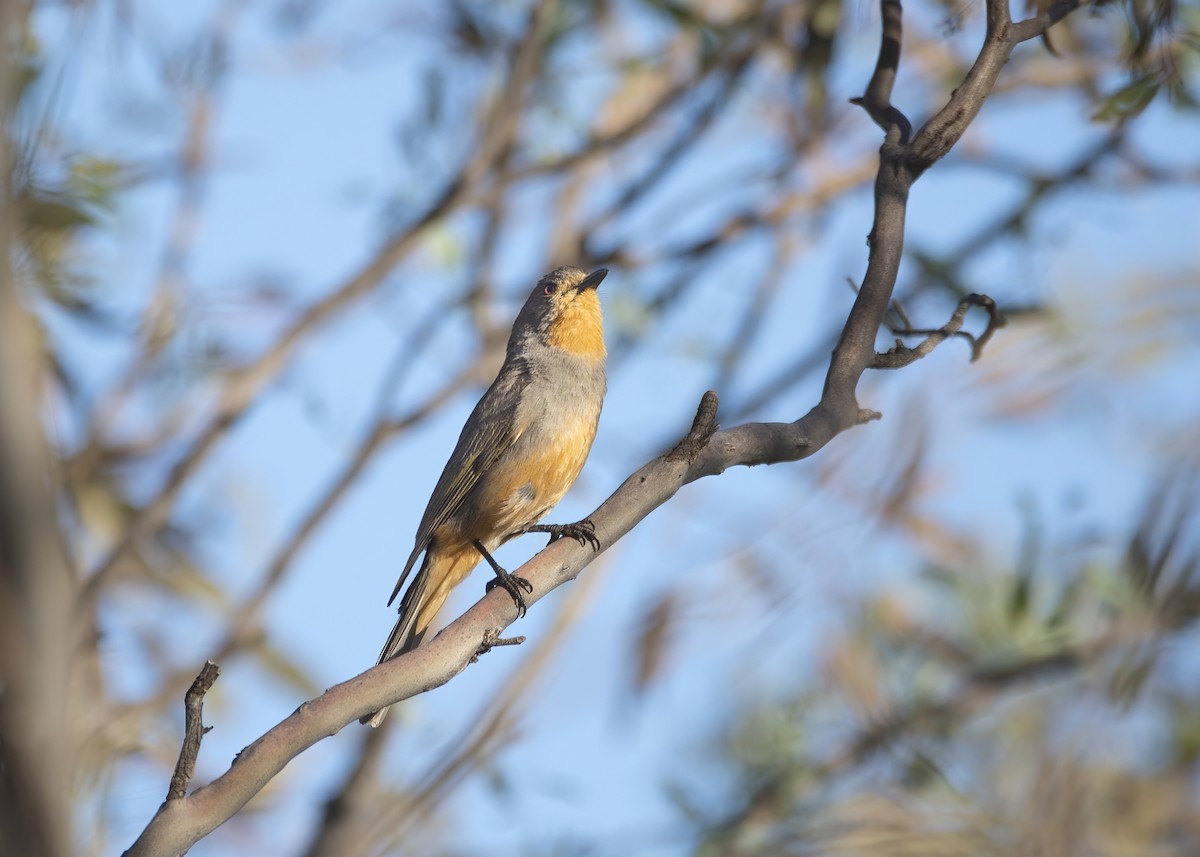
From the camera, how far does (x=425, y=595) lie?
17.2ft

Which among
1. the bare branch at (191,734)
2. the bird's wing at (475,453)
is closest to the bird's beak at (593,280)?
the bird's wing at (475,453)

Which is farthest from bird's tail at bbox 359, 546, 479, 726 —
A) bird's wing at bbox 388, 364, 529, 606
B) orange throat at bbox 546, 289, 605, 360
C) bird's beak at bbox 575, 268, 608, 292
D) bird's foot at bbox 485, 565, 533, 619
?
bird's foot at bbox 485, 565, 533, 619

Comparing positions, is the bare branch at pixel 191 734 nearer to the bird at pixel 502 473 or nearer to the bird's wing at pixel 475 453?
the bird at pixel 502 473

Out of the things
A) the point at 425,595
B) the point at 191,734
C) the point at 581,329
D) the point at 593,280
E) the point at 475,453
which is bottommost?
the point at 191,734

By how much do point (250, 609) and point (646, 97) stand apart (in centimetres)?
435

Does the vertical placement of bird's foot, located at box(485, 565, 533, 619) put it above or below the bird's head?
below

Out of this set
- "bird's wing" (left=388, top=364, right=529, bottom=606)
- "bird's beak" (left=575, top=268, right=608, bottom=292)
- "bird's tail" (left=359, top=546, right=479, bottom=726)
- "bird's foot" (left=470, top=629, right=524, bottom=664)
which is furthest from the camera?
"bird's beak" (left=575, top=268, right=608, bottom=292)

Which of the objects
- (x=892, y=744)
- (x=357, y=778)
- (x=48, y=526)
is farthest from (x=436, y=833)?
(x=48, y=526)

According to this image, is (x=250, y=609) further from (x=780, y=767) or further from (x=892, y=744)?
(x=892, y=744)

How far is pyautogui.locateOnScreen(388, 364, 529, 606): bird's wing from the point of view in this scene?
523cm

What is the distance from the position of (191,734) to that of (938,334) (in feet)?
7.56

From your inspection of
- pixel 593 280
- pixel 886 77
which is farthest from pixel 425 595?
pixel 886 77

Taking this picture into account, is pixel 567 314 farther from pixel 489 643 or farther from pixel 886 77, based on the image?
pixel 489 643

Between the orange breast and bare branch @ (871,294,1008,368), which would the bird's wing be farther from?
bare branch @ (871,294,1008,368)
